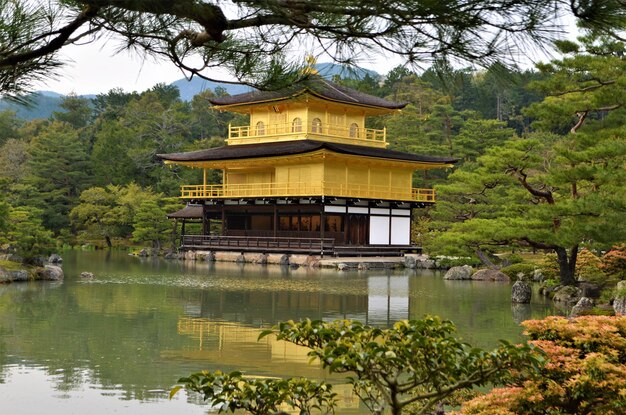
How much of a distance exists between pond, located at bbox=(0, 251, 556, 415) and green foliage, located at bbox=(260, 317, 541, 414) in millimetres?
2809

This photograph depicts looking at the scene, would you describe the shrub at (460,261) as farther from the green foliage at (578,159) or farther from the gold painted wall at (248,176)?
the gold painted wall at (248,176)

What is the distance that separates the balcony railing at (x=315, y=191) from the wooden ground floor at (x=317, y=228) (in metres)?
0.30

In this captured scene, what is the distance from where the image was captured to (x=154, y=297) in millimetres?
16078

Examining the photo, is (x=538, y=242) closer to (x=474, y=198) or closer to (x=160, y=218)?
(x=474, y=198)

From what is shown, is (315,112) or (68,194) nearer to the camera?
(315,112)

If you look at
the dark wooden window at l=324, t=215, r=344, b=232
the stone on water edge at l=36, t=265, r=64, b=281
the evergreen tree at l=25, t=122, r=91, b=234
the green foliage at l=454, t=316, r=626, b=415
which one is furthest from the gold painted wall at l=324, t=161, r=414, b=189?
the green foliage at l=454, t=316, r=626, b=415

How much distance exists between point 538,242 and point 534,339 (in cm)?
1171

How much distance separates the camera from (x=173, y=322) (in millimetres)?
12383

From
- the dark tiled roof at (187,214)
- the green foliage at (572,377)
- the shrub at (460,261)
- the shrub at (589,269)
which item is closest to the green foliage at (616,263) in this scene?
the shrub at (589,269)

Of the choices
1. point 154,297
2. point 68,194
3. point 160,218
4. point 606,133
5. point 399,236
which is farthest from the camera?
point 68,194

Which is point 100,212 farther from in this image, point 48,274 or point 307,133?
point 48,274

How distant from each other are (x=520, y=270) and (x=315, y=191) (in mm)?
8918

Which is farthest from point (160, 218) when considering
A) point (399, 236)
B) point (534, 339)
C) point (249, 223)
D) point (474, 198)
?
point (534, 339)

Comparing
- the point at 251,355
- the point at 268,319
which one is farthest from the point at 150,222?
the point at 251,355
